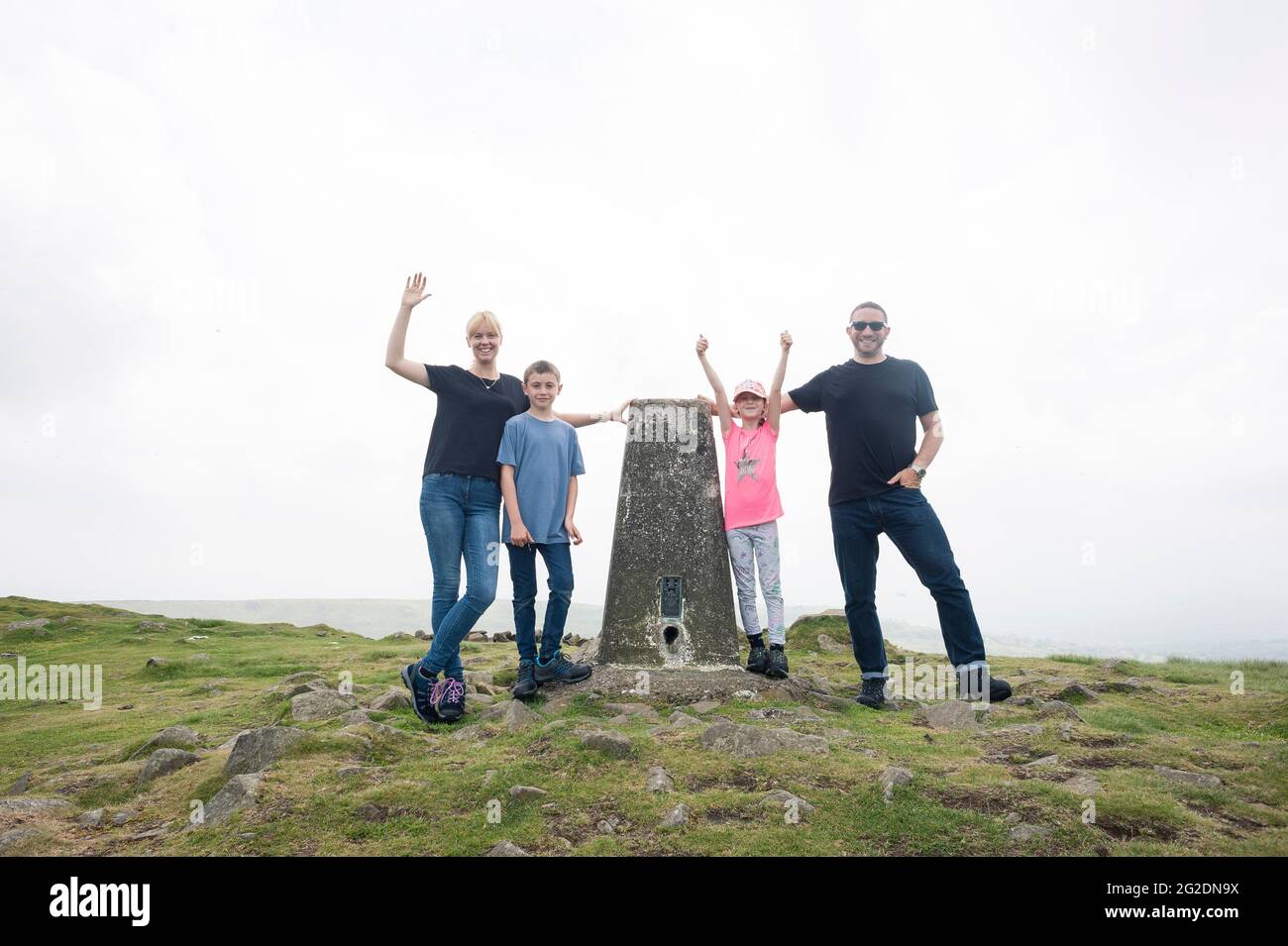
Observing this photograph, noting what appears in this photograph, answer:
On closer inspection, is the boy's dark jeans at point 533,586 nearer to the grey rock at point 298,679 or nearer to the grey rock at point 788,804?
the grey rock at point 788,804

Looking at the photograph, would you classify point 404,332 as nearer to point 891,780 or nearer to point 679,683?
point 679,683

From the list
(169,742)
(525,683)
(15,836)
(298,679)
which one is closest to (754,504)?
(525,683)

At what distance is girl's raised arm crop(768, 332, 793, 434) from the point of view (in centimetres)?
723

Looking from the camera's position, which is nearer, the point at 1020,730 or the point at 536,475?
the point at 1020,730

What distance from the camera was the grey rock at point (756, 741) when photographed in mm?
5094

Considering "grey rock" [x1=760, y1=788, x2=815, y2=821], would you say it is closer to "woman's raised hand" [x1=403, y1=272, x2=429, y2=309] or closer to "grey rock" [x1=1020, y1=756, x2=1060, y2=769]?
"grey rock" [x1=1020, y1=756, x2=1060, y2=769]

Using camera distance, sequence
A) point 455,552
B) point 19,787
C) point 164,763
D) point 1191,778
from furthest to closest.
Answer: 1. point 455,552
2. point 19,787
3. point 164,763
4. point 1191,778

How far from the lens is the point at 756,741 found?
5.17m

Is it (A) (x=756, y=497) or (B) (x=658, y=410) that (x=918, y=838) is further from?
(B) (x=658, y=410)

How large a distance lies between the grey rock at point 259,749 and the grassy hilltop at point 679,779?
0.14 feet

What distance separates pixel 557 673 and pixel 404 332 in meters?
3.41

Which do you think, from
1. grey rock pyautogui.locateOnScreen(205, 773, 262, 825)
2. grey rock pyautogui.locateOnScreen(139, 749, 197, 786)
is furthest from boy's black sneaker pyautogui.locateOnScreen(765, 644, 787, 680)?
grey rock pyautogui.locateOnScreen(139, 749, 197, 786)

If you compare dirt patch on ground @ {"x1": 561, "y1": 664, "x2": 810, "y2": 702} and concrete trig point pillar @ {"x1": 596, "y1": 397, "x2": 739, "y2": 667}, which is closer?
dirt patch on ground @ {"x1": 561, "y1": 664, "x2": 810, "y2": 702}

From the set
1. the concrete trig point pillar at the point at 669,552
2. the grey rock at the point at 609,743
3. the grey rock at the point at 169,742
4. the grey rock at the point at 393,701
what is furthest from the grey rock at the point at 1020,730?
the grey rock at the point at 169,742
